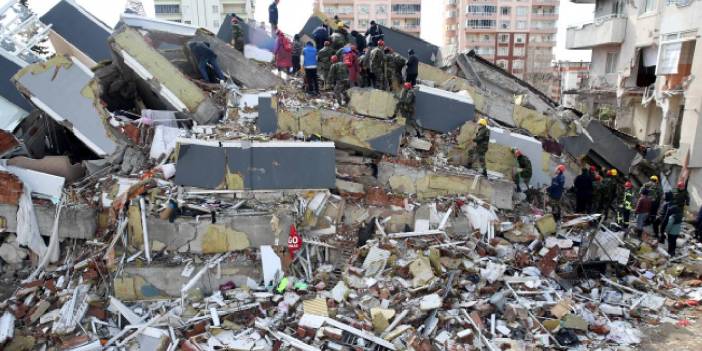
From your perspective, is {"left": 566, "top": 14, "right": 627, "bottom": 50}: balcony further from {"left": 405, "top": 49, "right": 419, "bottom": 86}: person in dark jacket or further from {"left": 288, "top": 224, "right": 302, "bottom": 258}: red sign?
{"left": 288, "top": 224, "right": 302, "bottom": 258}: red sign

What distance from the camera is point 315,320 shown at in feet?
20.6

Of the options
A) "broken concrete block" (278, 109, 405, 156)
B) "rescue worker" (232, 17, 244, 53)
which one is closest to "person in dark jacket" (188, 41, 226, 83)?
"rescue worker" (232, 17, 244, 53)

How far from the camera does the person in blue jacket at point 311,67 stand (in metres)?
10.3

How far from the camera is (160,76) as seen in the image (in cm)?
957

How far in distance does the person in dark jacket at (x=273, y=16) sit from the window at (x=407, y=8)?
148 ft

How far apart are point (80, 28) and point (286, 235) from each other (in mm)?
9523

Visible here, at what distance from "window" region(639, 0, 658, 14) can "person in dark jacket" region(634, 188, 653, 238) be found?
12.6 meters

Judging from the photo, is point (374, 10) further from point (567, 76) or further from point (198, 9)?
point (567, 76)

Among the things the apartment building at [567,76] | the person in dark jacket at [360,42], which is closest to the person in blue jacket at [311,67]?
the person in dark jacket at [360,42]

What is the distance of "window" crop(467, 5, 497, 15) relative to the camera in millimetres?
53594

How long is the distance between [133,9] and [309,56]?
6.97 metres

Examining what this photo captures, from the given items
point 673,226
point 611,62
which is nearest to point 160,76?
point 673,226

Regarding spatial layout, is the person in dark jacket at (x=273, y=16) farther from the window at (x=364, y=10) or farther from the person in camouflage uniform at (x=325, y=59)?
the window at (x=364, y=10)

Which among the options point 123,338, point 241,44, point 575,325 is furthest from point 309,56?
point 575,325
